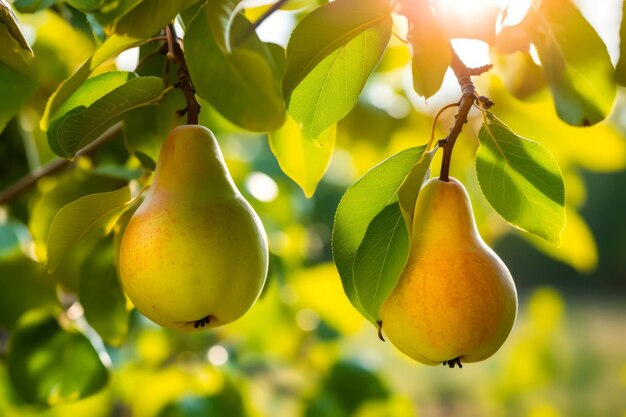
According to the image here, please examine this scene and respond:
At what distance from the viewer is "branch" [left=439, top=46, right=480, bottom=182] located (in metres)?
0.40

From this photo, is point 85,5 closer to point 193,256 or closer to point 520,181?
point 193,256

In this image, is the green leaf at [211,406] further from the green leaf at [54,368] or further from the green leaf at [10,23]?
the green leaf at [10,23]

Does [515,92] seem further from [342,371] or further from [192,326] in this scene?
[342,371]

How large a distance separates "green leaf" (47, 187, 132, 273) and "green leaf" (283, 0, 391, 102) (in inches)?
6.0

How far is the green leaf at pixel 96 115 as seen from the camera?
40 cm

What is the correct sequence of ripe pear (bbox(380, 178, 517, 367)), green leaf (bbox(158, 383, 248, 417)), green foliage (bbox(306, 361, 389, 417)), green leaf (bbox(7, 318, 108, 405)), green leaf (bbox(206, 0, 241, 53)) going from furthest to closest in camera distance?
green foliage (bbox(306, 361, 389, 417)) < green leaf (bbox(158, 383, 248, 417)) < green leaf (bbox(7, 318, 108, 405)) < ripe pear (bbox(380, 178, 517, 367)) < green leaf (bbox(206, 0, 241, 53))

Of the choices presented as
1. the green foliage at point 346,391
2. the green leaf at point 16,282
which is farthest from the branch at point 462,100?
the green foliage at point 346,391

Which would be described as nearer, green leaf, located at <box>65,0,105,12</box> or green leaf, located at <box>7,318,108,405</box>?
green leaf, located at <box>65,0,105,12</box>

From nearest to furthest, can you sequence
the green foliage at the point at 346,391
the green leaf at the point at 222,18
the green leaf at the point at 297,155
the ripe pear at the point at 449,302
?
the green leaf at the point at 222,18, the ripe pear at the point at 449,302, the green leaf at the point at 297,155, the green foliage at the point at 346,391

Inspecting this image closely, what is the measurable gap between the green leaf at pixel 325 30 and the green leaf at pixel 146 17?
59 mm

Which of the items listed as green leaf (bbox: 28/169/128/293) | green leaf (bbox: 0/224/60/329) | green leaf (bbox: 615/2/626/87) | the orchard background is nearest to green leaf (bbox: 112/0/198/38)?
the orchard background

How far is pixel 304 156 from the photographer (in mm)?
508

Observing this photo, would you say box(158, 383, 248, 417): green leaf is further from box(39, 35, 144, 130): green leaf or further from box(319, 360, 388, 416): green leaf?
box(39, 35, 144, 130): green leaf

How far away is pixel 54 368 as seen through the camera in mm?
703
